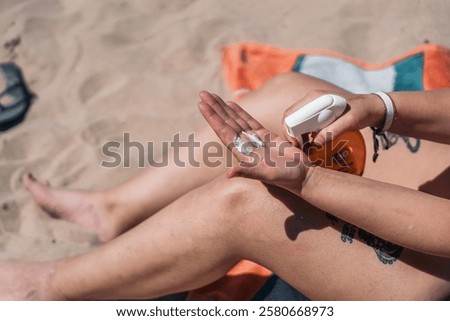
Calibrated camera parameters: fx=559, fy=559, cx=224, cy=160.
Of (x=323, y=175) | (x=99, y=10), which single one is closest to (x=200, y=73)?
(x=99, y=10)

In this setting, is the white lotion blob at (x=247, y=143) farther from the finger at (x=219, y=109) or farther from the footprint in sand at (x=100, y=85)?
the footprint in sand at (x=100, y=85)

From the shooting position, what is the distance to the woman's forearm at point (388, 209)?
1.28 meters

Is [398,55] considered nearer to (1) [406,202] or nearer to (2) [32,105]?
(1) [406,202]

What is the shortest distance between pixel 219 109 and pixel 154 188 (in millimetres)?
478

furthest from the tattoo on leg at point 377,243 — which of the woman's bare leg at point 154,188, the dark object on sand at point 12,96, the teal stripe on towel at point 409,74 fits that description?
the dark object on sand at point 12,96

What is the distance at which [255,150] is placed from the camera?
1321 mm

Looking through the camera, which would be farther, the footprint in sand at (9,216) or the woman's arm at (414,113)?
the footprint in sand at (9,216)

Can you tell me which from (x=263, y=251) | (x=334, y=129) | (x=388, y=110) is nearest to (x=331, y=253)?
(x=263, y=251)

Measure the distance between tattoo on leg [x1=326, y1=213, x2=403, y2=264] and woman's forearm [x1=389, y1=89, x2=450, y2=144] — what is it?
31cm

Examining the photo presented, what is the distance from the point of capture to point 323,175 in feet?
4.38

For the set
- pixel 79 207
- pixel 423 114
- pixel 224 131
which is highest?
pixel 224 131

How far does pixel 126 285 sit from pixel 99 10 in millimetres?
1404

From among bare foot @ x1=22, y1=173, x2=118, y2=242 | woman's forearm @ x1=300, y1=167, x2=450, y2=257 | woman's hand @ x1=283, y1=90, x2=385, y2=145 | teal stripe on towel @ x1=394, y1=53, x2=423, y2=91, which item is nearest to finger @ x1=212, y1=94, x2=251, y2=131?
woman's hand @ x1=283, y1=90, x2=385, y2=145

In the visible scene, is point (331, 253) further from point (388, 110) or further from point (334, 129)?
point (388, 110)
